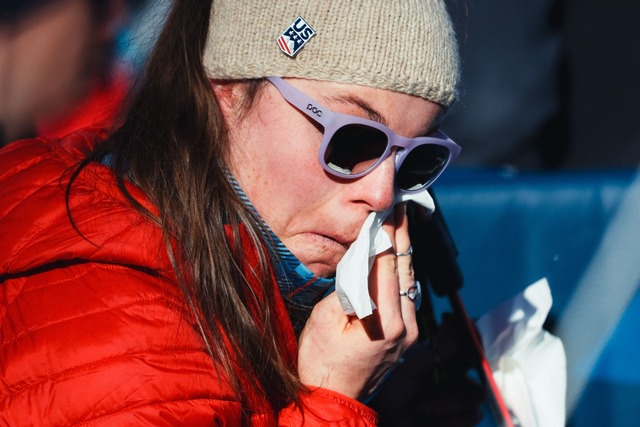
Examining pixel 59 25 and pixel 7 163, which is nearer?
pixel 7 163

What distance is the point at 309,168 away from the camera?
1.35 metres

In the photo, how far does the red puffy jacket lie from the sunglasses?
0.28 metres

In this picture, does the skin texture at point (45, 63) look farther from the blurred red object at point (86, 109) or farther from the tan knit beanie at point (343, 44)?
the tan knit beanie at point (343, 44)

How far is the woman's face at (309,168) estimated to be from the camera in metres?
1.33

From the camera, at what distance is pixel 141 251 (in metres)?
1.19

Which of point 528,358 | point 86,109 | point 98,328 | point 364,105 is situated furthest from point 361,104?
point 86,109

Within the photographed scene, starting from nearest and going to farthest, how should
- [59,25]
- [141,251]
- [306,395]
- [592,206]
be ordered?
[141,251], [306,395], [592,206], [59,25]

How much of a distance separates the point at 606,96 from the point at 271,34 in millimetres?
1760

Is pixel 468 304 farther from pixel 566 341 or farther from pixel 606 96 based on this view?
pixel 606 96

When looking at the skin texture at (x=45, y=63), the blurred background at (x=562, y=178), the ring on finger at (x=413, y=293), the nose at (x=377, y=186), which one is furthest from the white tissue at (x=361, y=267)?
the skin texture at (x=45, y=63)

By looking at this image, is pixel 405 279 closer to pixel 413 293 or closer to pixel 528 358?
pixel 413 293

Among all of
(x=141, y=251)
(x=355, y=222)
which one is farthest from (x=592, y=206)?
(x=141, y=251)

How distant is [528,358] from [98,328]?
1.05 metres

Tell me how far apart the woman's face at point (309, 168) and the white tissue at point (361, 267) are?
0.04 m
